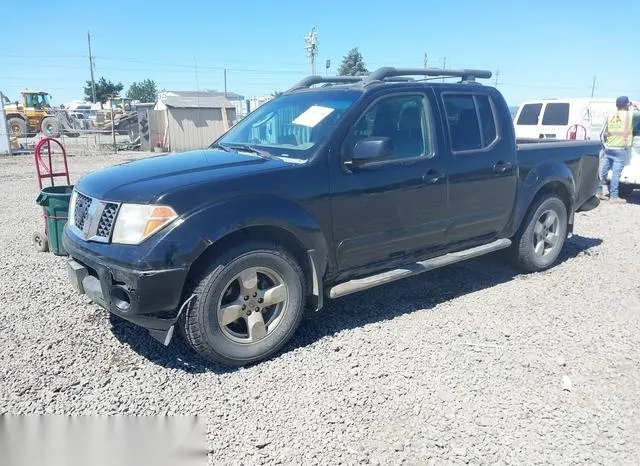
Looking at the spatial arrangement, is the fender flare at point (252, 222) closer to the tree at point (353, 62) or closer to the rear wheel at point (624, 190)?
the rear wheel at point (624, 190)

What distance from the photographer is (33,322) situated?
4.12 m

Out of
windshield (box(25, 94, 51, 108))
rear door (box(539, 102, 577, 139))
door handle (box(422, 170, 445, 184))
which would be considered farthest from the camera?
windshield (box(25, 94, 51, 108))

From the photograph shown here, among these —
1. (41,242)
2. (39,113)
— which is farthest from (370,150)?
(39,113)

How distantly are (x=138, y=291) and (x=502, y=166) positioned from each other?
3525 millimetres

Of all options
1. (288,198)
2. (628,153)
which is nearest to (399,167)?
(288,198)

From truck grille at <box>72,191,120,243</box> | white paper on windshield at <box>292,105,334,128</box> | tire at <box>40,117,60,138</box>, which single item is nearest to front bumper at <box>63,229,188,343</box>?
truck grille at <box>72,191,120,243</box>

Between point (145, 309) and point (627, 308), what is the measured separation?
4.13 metres

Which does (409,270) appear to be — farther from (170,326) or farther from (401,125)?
(170,326)

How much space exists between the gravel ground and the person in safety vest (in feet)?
18.3

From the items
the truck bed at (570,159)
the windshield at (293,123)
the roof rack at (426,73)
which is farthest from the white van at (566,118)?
the windshield at (293,123)

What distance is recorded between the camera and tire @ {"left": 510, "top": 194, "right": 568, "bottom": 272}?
536cm

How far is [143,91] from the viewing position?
82.1 meters

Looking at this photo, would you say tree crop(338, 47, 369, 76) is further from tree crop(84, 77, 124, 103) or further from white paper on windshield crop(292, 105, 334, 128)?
white paper on windshield crop(292, 105, 334, 128)

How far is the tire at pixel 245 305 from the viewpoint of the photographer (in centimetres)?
323
